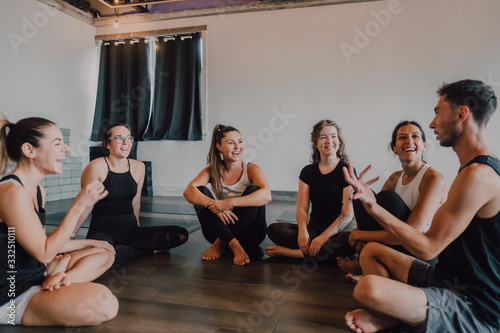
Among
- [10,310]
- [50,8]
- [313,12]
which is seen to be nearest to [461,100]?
[10,310]

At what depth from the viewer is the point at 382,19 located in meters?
4.73

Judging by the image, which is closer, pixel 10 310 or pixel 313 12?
pixel 10 310

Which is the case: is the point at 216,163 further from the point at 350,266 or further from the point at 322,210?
the point at 350,266

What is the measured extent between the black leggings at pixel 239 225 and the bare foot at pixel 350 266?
2.00ft

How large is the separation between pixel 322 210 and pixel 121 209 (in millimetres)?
1315

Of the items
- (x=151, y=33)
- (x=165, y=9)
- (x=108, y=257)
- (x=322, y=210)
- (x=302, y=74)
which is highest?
(x=165, y=9)

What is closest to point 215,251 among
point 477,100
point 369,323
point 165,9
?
point 369,323

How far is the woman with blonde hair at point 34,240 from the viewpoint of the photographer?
125 centimetres

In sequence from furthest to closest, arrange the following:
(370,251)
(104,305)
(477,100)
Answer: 1. (370,251)
2. (104,305)
3. (477,100)

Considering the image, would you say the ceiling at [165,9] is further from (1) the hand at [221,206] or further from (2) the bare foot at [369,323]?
(2) the bare foot at [369,323]

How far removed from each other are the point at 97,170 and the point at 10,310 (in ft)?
3.35

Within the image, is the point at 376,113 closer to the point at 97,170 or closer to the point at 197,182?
the point at 197,182

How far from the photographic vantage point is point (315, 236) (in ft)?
7.36

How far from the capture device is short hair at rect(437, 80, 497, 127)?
1198 mm
